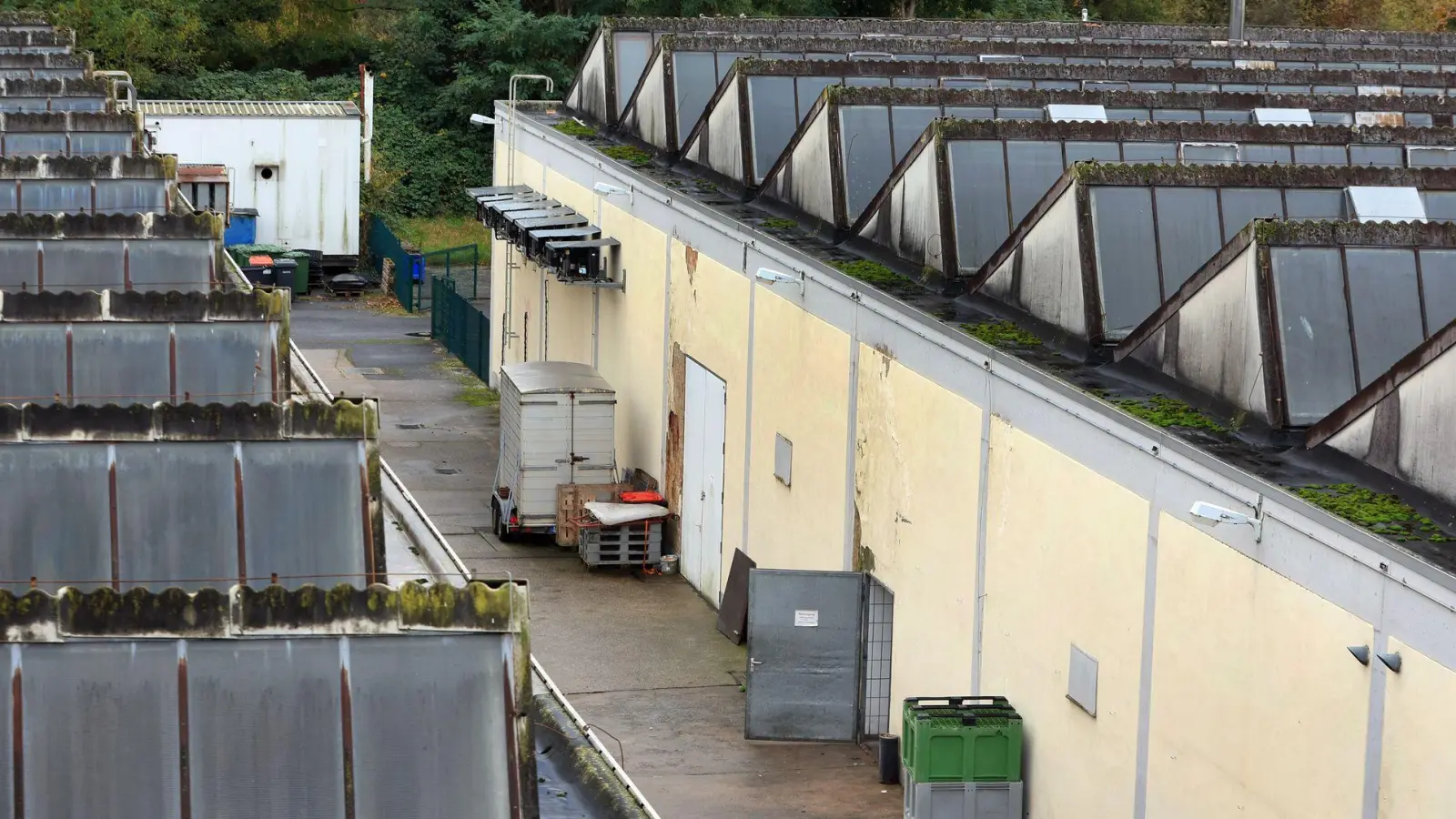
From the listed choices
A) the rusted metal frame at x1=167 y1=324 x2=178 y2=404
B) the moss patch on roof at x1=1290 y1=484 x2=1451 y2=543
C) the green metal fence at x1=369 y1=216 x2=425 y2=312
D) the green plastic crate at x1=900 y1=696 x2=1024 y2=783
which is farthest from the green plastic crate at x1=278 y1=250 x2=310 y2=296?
the moss patch on roof at x1=1290 y1=484 x2=1451 y2=543

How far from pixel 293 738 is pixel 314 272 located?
40066 millimetres

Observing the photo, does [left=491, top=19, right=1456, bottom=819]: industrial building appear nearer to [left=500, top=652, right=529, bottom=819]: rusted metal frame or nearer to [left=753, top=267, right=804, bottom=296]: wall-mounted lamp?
[left=753, top=267, right=804, bottom=296]: wall-mounted lamp

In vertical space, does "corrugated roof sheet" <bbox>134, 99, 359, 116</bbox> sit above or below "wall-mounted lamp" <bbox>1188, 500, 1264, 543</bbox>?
above

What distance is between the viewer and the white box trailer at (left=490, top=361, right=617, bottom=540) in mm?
25672

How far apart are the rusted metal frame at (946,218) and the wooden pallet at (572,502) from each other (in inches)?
306

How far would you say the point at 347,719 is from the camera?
21.5 feet

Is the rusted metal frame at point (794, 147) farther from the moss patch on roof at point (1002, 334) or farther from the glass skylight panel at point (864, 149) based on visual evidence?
the moss patch on roof at point (1002, 334)

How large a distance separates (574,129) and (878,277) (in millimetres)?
13239

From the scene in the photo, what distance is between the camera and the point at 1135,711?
13.9 metres

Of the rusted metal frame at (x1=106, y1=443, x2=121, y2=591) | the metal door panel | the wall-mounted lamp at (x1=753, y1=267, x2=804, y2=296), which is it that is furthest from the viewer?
the metal door panel

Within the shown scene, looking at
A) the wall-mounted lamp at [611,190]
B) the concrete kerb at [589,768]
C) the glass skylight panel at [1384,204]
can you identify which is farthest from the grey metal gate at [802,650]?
the concrete kerb at [589,768]

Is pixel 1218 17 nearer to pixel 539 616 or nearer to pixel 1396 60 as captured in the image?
pixel 1396 60

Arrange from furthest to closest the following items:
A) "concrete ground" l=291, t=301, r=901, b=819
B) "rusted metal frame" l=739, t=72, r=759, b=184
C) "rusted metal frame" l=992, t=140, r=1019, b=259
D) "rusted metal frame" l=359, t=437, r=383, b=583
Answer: "rusted metal frame" l=739, t=72, r=759, b=184, "rusted metal frame" l=992, t=140, r=1019, b=259, "concrete ground" l=291, t=301, r=901, b=819, "rusted metal frame" l=359, t=437, r=383, b=583

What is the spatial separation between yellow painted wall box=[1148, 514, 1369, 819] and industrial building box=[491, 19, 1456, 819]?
27 millimetres
